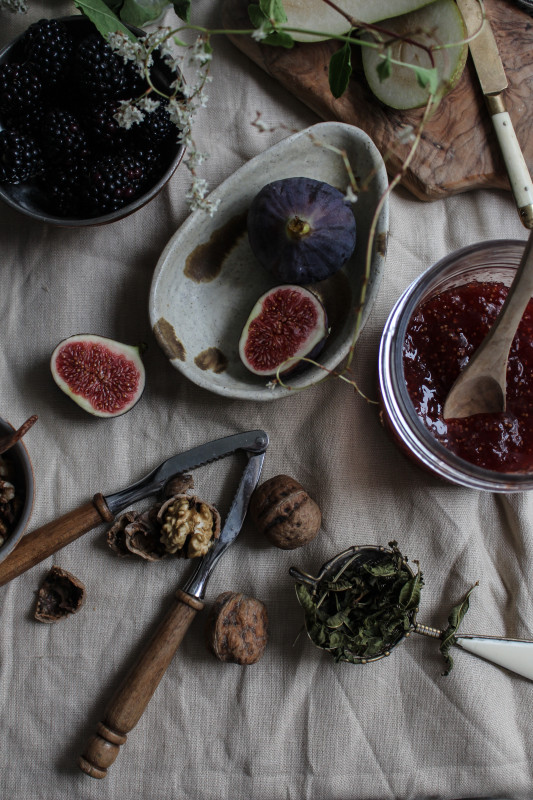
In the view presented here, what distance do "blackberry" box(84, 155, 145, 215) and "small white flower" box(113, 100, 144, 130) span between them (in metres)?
0.10

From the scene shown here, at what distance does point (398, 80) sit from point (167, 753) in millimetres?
1886

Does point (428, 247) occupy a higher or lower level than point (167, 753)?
higher

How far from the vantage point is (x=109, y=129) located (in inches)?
61.1

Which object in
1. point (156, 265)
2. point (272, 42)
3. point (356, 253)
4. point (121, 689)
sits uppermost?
point (272, 42)

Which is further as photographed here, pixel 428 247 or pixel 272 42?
pixel 428 247

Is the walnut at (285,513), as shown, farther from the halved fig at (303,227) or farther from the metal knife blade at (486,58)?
the metal knife blade at (486,58)

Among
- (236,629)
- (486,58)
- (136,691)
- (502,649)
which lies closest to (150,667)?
(136,691)

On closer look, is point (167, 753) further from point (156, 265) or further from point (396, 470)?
point (156, 265)

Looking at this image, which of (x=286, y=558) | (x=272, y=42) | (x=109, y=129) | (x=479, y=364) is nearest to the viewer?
(x=479, y=364)

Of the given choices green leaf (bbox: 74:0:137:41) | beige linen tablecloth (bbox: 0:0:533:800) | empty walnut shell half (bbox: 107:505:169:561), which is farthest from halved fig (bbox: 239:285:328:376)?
green leaf (bbox: 74:0:137:41)

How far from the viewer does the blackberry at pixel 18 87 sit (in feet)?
5.03

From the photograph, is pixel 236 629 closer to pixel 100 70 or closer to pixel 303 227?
pixel 303 227

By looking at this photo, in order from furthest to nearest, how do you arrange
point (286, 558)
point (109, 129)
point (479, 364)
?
1. point (286, 558)
2. point (109, 129)
3. point (479, 364)

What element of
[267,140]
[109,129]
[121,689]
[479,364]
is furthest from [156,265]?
[121,689]
